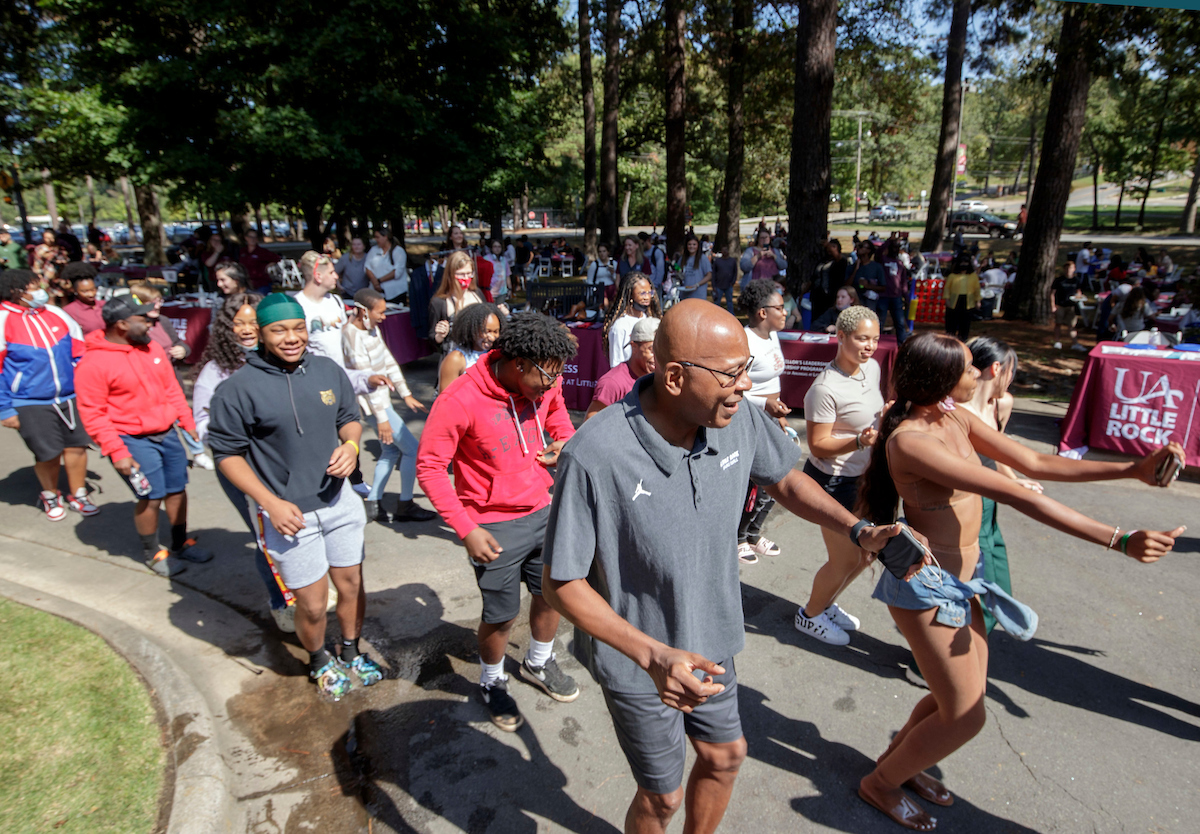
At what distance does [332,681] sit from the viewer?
379 centimetres

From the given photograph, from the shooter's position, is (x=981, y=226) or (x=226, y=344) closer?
(x=226, y=344)

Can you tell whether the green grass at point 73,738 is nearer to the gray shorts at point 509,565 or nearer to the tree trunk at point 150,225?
the gray shorts at point 509,565

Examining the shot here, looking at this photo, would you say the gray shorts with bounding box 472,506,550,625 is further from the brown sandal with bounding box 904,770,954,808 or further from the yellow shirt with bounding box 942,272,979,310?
the yellow shirt with bounding box 942,272,979,310

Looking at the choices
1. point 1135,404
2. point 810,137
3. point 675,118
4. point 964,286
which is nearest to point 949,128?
point 675,118

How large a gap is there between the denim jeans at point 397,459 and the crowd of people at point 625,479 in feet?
0.07

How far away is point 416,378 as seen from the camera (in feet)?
36.3

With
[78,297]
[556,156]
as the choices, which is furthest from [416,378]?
[556,156]

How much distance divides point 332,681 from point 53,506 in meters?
4.04

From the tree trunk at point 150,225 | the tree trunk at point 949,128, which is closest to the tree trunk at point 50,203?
the tree trunk at point 150,225

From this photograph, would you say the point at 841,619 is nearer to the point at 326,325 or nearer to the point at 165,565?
the point at 165,565

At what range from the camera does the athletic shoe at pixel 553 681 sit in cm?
378

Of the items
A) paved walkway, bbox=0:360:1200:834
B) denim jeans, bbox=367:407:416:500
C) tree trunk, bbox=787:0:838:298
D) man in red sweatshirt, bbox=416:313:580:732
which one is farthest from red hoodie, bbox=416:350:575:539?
tree trunk, bbox=787:0:838:298

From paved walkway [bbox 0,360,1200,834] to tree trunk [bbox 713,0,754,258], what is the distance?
1547 cm

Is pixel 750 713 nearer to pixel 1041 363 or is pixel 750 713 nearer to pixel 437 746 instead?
pixel 437 746
